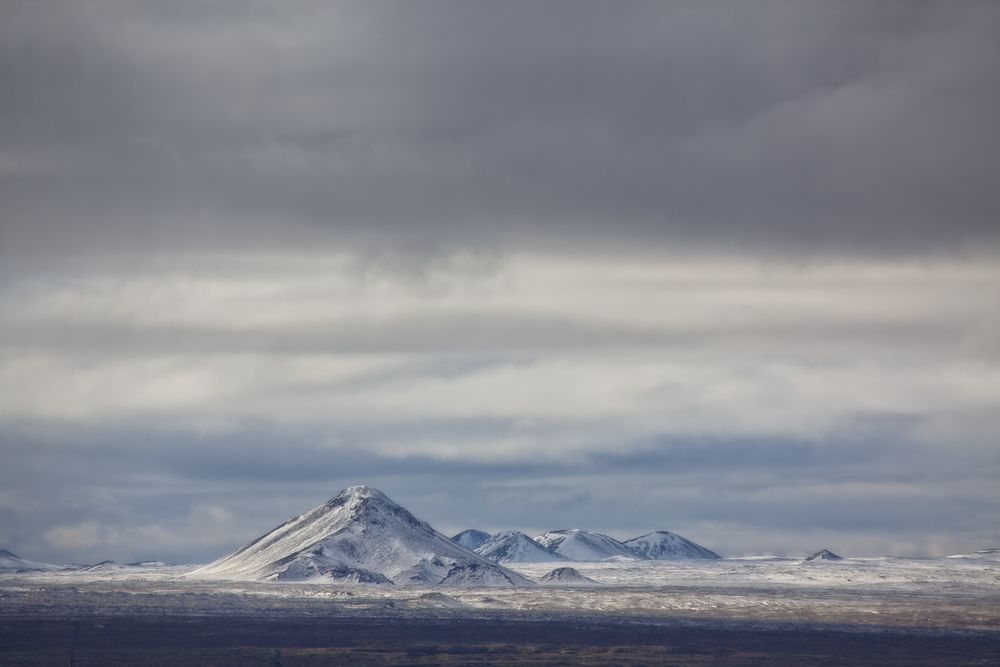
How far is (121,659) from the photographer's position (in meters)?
172

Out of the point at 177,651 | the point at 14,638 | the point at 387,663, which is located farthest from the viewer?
the point at 14,638

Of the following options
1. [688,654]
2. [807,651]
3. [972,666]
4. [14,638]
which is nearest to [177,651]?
[14,638]

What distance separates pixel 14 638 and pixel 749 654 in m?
96.7

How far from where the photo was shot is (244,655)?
176m

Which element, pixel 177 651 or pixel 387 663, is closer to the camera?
pixel 387 663

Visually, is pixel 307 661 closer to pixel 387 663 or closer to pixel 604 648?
pixel 387 663

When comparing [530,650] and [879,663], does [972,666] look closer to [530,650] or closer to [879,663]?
[879,663]

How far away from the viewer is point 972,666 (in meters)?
174

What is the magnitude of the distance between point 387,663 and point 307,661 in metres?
9.39

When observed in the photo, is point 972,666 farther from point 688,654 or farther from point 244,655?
point 244,655

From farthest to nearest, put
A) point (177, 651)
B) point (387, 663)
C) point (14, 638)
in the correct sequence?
point (14, 638) → point (177, 651) → point (387, 663)

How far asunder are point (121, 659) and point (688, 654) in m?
69.3

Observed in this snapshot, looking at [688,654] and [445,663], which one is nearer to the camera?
[445,663]

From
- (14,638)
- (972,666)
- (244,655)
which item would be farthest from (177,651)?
(972,666)
